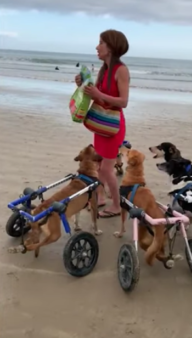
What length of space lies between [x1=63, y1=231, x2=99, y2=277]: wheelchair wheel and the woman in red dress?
133 cm

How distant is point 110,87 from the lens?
174 inches

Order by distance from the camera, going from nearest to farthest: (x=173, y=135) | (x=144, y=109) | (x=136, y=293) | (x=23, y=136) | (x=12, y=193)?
(x=136, y=293), (x=12, y=193), (x=23, y=136), (x=173, y=135), (x=144, y=109)

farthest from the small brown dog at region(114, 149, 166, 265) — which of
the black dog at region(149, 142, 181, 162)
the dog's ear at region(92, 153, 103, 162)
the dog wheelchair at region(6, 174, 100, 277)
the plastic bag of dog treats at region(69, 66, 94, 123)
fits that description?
the black dog at region(149, 142, 181, 162)

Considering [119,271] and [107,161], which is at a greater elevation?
[107,161]

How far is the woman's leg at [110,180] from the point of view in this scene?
473 centimetres

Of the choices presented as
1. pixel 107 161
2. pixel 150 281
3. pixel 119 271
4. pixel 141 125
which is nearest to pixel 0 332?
pixel 119 271

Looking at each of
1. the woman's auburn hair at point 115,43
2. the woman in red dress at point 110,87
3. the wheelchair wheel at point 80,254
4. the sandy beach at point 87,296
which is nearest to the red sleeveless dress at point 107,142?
the woman in red dress at point 110,87

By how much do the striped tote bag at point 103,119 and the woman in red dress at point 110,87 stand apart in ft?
0.27

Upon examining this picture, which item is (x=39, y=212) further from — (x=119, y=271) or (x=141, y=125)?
(x=141, y=125)

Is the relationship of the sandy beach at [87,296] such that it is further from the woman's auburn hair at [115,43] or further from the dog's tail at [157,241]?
the woman's auburn hair at [115,43]

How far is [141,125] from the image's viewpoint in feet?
33.6

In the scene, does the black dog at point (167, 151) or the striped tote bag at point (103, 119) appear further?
the black dog at point (167, 151)

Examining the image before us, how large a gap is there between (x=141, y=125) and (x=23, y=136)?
3.19 metres

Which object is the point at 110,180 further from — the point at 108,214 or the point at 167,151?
the point at 167,151
